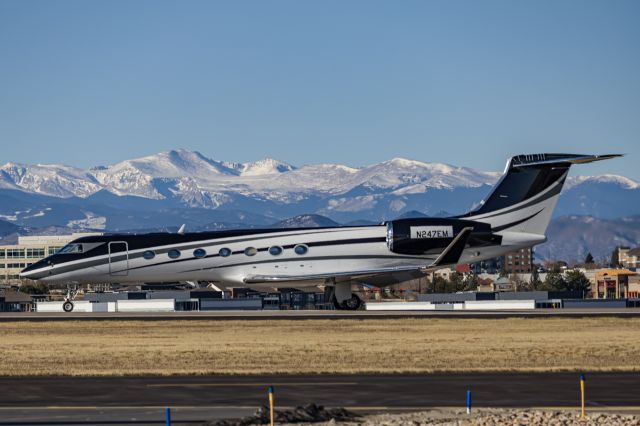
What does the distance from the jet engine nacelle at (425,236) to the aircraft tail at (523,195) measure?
1733 millimetres

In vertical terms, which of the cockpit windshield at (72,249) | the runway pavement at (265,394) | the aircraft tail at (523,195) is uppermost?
the aircraft tail at (523,195)

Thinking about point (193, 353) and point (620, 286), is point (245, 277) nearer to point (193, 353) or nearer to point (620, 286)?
point (193, 353)

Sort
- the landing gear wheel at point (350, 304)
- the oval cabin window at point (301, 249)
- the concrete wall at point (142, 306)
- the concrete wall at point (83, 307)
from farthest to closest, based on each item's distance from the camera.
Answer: the concrete wall at point (83, 307) < the concrete wall at point (142, 306) < the landing gear wheel at point (350, 304) < the oval cabin window at point (301, 249)

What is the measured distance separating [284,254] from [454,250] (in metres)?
8.60

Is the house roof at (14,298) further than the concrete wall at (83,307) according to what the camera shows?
Yes

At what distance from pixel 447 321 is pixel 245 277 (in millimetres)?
12465

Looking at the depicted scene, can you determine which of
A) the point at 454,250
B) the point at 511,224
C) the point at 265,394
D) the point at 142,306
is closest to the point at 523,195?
the point at 511,224

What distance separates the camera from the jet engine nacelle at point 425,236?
5841 cm

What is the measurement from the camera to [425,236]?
58.5 m

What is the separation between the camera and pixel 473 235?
192 ft

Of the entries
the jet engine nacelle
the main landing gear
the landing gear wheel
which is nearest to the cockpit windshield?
the main landing gear

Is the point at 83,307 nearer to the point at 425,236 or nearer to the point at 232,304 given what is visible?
the point at 232,304

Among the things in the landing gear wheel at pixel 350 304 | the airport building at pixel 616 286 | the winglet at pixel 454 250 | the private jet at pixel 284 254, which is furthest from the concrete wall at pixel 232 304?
the airport building at pixel 616 286

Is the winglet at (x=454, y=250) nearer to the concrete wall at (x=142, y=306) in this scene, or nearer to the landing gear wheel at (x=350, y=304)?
the landing gear wheel at (x=350, y=304)
